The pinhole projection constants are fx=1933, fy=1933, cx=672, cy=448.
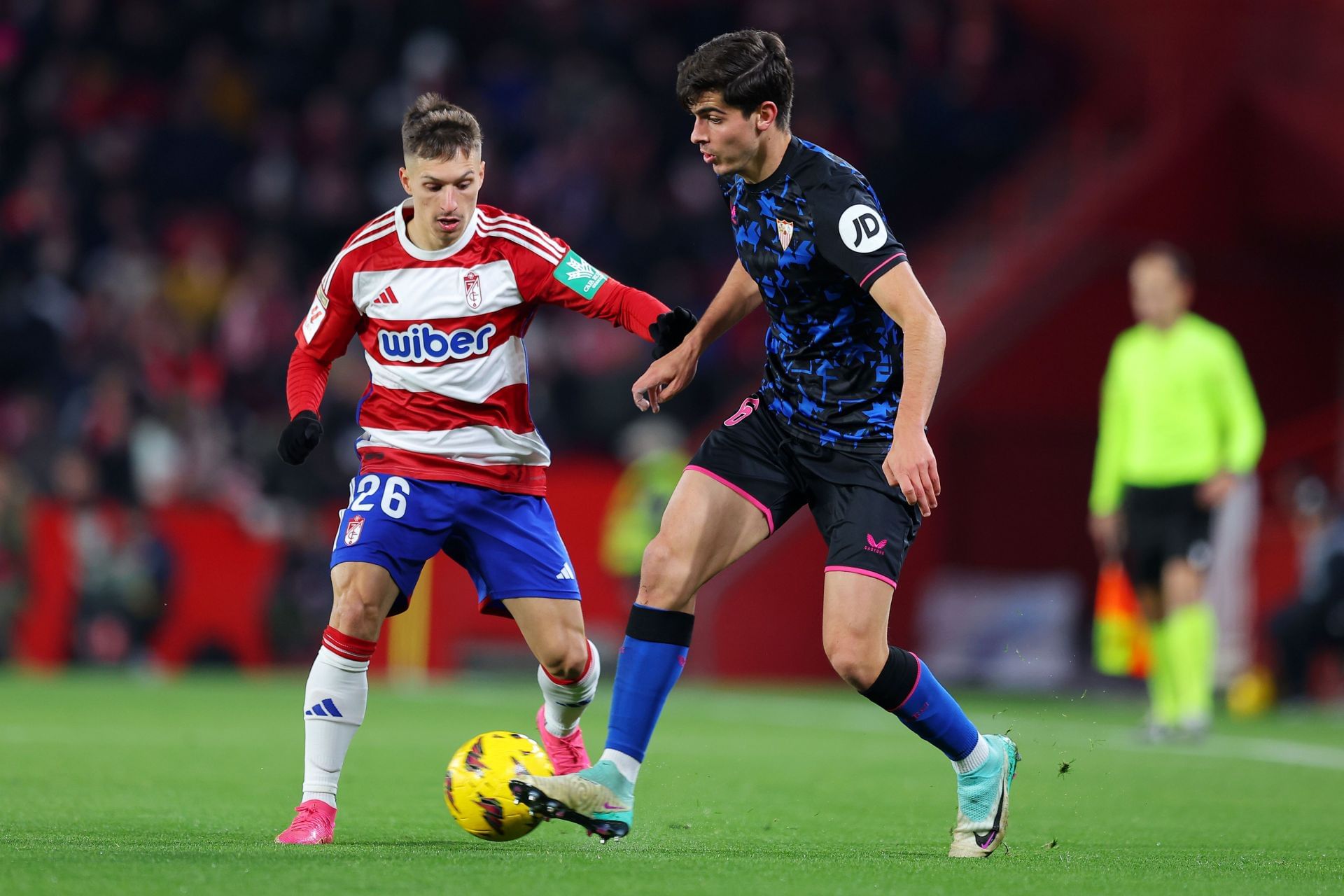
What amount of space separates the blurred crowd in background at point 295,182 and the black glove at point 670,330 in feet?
30.6

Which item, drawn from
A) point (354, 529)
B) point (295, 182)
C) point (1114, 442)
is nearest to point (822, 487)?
point (354, 529)

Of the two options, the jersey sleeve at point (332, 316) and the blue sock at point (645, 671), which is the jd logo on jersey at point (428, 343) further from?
the blue sock at point (645, 671)

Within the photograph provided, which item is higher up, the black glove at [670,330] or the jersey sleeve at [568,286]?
the jersey sleeve at [568,286]

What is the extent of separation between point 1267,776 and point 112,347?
419 inches

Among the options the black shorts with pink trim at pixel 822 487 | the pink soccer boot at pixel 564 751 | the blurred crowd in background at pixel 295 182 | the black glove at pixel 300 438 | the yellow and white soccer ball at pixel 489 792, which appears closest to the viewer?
the yellow and white soccer ball at pixel 489 792

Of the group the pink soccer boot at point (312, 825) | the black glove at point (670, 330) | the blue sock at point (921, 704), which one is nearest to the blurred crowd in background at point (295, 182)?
the pink soccer boot at point (312, 825)

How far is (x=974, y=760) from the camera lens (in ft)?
17.3

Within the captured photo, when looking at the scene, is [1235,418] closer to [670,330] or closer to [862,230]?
[670,330]

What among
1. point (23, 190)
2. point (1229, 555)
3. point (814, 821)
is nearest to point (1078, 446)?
point (1229, 555)

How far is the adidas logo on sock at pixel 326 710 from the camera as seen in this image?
5.25 m

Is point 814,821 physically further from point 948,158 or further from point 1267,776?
point 948,158

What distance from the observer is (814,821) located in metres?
5.91

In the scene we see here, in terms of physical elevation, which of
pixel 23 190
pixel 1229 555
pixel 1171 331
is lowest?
pixel 1229 555

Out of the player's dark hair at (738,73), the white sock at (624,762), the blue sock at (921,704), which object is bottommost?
the white sock at (624,762)
